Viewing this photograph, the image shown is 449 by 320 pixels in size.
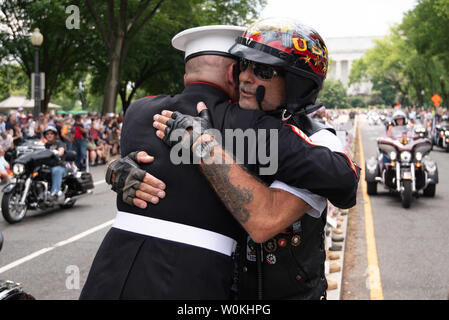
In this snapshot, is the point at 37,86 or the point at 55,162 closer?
the point at 55,162

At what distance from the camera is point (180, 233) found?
1.70 meters

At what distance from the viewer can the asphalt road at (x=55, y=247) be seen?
5.04 metres

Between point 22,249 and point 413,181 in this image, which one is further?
point 413,181

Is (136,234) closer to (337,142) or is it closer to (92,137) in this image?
(337,142)

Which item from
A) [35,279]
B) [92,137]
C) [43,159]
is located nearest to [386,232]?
[35,279]

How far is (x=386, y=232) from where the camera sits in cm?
741

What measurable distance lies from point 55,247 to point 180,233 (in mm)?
5397

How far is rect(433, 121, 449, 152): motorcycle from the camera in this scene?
72.5 feet

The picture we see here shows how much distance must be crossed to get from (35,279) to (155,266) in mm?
4059

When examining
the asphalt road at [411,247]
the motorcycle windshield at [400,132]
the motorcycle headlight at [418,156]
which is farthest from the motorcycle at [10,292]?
the motorcycle windshield at [400,132]

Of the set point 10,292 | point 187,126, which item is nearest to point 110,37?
point 10,292

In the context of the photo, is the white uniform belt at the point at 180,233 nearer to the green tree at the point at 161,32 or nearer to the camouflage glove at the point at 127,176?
the camouflage glove at the point at 127,176

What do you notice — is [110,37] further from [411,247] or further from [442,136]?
[411,247]

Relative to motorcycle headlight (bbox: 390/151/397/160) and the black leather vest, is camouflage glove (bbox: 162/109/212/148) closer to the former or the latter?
the black leather vest
